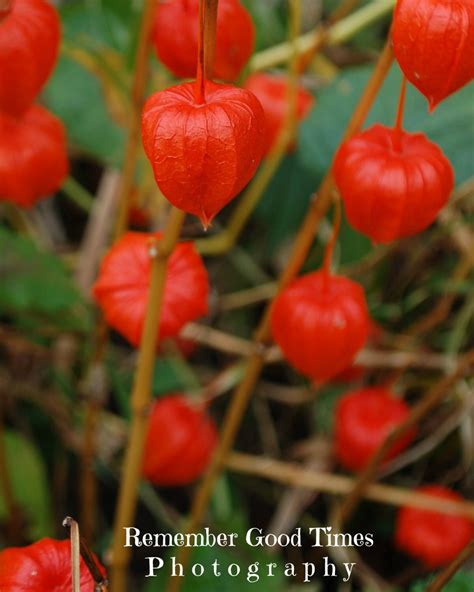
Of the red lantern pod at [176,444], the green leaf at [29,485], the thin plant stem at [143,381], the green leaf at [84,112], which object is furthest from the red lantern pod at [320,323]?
the green leaf at [84,112]

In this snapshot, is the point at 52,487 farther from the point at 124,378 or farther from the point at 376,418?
the point at 376,418

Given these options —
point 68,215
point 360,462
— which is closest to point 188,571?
point 360,462

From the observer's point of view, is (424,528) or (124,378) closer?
(424,528)

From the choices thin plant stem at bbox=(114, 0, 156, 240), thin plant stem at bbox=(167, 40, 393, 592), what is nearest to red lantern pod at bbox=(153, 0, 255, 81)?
thin plant stem at bbox=(114, 0, 156, 240)

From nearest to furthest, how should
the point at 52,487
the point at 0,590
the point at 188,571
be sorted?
the point at 0,590, the point at 188,571, the point at 52,487

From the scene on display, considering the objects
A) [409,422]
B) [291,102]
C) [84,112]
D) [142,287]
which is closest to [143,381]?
[142,287]
